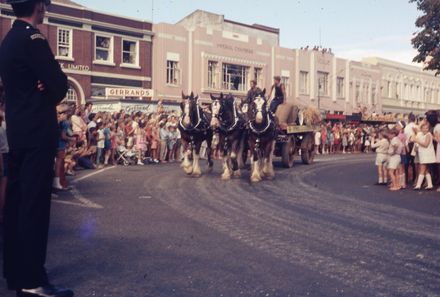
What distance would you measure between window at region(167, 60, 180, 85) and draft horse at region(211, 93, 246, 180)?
24368 mm

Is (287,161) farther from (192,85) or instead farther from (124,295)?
(192,85)

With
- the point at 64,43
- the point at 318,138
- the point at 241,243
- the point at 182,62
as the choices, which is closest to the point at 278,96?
the point at 241,243

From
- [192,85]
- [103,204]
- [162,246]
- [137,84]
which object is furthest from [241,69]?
[162,246]

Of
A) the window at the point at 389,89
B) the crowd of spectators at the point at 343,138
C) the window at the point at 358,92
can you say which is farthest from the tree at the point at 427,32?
the window at the point at 389,89

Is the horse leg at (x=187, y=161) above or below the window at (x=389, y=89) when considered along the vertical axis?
below

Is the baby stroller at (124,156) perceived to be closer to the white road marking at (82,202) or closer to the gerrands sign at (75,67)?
the white road marking at (82,202)

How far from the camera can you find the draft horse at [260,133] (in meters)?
13.5

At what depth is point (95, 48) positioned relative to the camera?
1346 inches

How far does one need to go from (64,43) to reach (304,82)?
24116mm

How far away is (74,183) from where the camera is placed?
41.2ft

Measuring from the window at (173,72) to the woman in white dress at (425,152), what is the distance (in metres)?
26.2

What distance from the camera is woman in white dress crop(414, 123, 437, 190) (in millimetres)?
13102

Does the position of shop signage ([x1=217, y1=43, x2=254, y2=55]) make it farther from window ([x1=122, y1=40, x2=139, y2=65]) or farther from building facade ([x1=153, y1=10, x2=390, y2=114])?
window ([x1=122, y1=40, x2=139, y2=65])

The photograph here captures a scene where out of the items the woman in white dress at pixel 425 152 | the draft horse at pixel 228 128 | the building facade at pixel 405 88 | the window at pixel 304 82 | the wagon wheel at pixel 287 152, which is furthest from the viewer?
the building facade at pixel 405 88
